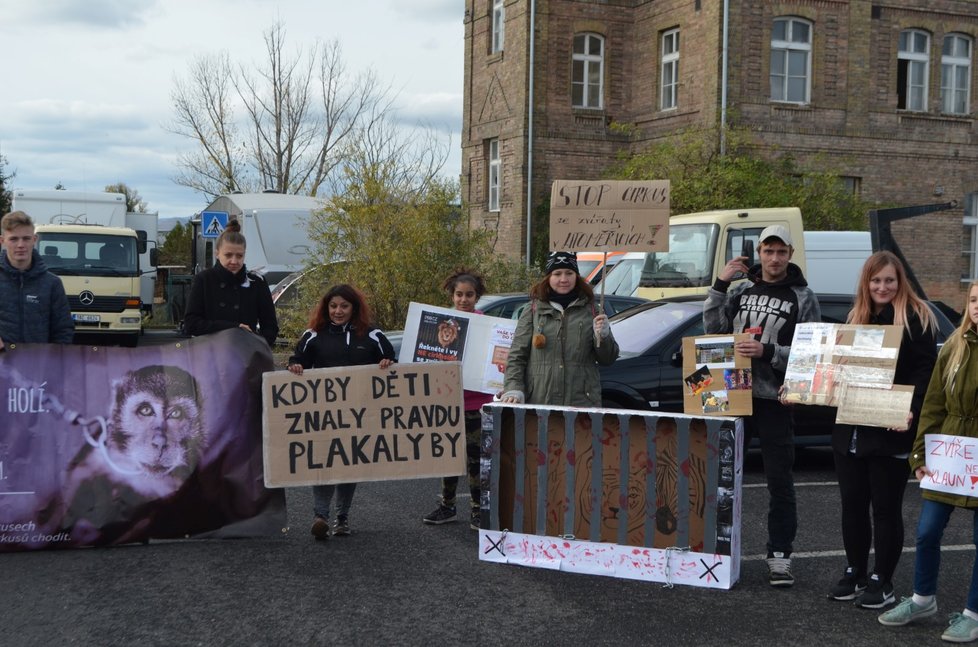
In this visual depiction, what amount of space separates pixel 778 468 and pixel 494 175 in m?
28.8

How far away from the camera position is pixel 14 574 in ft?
21.6

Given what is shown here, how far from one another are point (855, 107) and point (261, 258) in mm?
16587

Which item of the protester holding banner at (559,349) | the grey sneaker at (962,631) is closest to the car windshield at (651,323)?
the protester holding banner at (559,349)

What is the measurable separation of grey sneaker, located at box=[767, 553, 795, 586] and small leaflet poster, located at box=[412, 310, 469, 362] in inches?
98.7

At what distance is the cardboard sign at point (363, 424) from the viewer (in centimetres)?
728

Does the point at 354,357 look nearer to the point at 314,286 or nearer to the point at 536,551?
the point at 536,551

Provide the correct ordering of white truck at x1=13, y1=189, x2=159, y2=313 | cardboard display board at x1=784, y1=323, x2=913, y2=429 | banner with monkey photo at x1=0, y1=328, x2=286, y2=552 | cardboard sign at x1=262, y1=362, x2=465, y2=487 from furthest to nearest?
white truck at x1=13, y1=189, x2=159, y2=313, cardboard sign at x1=262, y1=362, x2=465, y2=487, banner with monkey photo at x1=0, y1=328, x2=286, y2=552, cardboard display board at x1=784, y1=323, x2=913, y2=429

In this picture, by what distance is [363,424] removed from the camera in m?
7.36

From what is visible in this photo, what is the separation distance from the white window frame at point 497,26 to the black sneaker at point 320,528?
28.1m

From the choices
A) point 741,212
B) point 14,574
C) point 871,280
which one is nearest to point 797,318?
point 871,280

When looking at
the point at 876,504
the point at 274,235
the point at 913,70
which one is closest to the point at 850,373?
the point at 876,504

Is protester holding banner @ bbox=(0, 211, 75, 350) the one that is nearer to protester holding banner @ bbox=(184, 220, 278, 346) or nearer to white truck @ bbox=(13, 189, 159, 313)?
protester holding banner @ bbox=(184, 220, 278, 346)

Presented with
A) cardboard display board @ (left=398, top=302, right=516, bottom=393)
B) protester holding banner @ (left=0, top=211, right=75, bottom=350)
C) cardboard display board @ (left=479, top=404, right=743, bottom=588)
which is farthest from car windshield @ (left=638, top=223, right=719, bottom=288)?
protester holding banner @ (left=0, top=211, right=75, bottom=350)

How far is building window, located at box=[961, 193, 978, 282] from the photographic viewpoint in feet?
105
